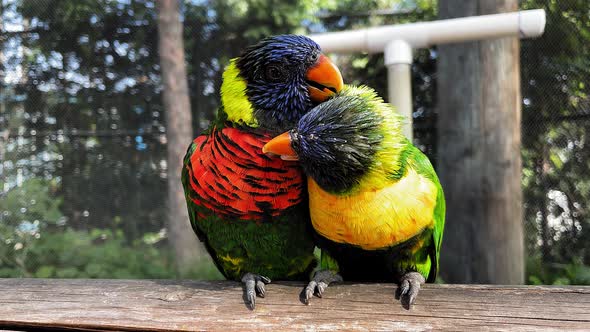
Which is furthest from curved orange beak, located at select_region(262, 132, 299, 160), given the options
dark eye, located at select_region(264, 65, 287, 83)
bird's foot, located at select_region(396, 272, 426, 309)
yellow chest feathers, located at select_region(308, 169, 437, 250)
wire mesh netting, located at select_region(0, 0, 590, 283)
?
wire mesh netting, located at select_region(0, 0, 590, 283)

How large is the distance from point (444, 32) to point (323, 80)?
103 centimetres

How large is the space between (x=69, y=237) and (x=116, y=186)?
1.98ft

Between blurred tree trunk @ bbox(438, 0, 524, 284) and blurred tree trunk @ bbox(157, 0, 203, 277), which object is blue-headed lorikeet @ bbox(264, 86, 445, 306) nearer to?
blurred tree trunk @ bbox(438, 0, 524, 284)

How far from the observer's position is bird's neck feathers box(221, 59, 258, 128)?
4.82ft

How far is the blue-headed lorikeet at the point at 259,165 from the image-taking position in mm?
1407

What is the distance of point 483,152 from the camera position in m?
2.73

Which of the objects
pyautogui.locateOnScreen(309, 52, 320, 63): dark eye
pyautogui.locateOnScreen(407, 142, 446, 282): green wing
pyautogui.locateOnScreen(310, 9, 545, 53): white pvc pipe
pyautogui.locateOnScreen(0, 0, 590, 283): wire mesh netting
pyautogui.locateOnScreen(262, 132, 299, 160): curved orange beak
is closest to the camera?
pyautogui.locateOnScreen(262, 132, 299, 160): curved orange beak

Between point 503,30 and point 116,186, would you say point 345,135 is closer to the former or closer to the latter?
point 503,30

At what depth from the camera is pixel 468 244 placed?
282cm

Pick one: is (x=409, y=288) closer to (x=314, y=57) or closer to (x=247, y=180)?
(x=247, y=180)

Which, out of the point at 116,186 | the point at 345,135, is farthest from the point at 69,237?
the point at 345,135

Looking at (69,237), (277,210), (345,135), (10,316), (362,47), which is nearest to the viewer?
(345,135)

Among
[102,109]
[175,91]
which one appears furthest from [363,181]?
[102,109]

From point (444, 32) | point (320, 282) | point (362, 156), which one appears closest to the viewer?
point (362, 156)
